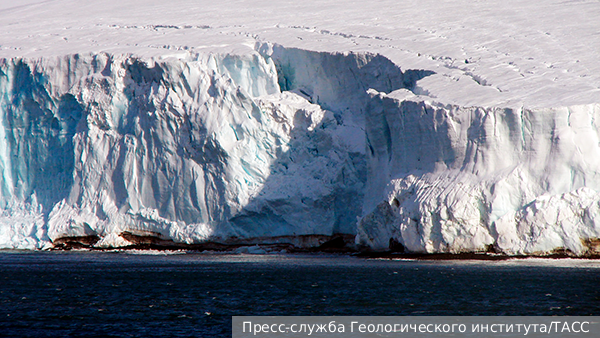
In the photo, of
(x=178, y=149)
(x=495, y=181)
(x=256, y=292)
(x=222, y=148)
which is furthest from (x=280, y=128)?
(x=256, y=292)

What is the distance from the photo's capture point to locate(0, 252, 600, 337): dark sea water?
531 inches

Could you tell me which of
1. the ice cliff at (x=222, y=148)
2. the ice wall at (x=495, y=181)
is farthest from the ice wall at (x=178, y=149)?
the ice wall at (x=495, y=181)

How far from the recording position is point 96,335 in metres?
12.0

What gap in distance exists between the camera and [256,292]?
16.8 meters

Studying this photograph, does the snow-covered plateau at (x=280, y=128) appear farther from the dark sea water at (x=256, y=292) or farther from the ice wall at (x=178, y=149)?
the dark sea water at (x=256, y=292)

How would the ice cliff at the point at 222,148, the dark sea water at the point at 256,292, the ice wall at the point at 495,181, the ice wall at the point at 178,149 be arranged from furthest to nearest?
the ice wall at the point at 178,149 → the ice cliff at the point at 222,148 → the ice wall at the point at 495,181 → the dark sea water at the point at 256,292

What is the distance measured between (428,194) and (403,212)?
3.18 feet

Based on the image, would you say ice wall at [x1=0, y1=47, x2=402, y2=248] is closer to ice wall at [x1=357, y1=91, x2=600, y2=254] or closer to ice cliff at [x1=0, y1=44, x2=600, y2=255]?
ice cliff at [x1=0, y1=44, x2=600, y2=255]

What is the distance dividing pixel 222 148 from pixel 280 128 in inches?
93.4

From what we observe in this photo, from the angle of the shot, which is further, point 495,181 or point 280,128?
point 280,128

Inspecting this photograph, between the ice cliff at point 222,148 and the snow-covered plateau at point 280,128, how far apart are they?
0.17ft

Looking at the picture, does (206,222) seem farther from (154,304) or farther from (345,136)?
(154,304)

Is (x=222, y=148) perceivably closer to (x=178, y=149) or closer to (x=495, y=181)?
(x=178, y=149)

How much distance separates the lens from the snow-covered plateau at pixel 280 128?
2241cm
